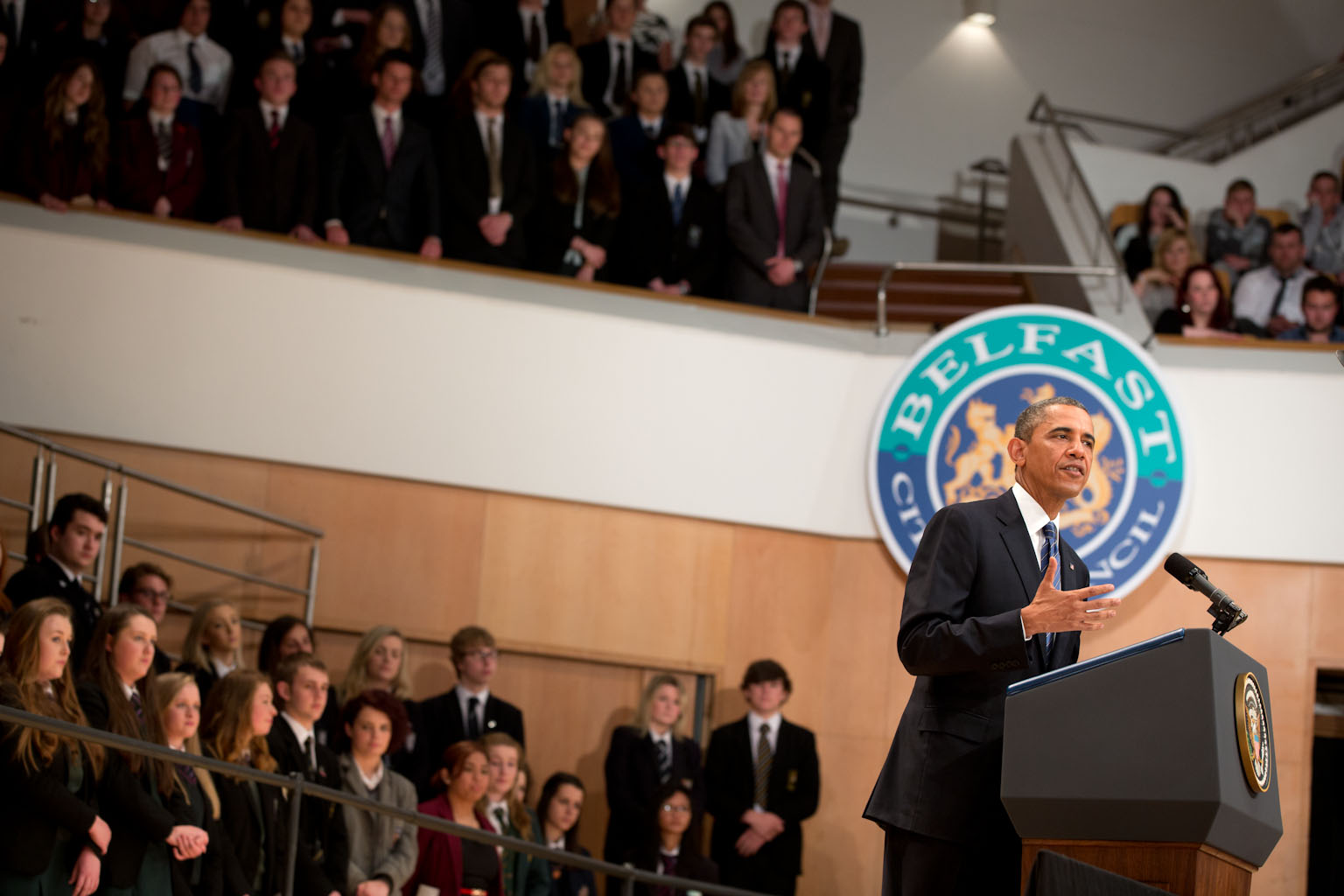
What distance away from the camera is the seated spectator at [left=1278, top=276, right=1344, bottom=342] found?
738 cm

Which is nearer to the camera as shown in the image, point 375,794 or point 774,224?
point 375,794

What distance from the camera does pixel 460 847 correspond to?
4953 millimetres

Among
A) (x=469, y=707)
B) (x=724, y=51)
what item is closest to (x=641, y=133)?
(x=724, y=51)

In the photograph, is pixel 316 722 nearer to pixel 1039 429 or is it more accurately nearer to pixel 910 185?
pixel 1039 429

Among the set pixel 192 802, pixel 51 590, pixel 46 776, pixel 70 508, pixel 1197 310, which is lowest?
pixel 192 802

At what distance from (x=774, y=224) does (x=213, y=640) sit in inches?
133

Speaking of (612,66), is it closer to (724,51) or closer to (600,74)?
(600,74)

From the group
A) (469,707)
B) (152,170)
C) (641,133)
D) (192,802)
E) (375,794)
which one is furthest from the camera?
(641,133)

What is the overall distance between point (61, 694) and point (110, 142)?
3.44 metres

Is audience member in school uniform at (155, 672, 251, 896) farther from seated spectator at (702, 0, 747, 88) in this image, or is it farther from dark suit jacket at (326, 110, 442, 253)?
seated spectator at (702, 0, 747, 88)

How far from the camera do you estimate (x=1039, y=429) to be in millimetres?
2609

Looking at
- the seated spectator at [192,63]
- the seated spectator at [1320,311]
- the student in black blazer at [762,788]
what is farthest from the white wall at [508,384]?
the student in black blazer at [762,788]

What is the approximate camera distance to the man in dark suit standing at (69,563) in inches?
189

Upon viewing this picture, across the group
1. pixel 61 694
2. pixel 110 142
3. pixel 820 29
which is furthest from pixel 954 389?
pixel 61 694
